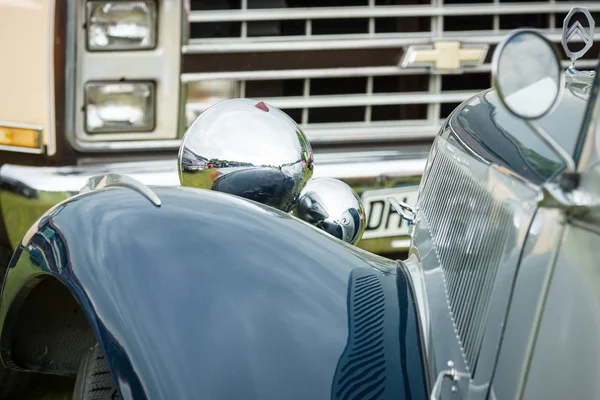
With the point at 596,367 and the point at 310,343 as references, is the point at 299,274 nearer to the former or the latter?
the point at 310,343

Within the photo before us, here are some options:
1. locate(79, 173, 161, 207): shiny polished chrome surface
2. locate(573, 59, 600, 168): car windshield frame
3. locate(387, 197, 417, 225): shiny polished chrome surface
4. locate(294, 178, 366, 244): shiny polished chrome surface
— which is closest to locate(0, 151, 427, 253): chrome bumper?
locate(294, 178, 366, 244): shiny polished chrome surface

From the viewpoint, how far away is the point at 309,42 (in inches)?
134

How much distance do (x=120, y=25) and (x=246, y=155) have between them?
1198mm

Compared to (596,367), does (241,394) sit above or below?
below

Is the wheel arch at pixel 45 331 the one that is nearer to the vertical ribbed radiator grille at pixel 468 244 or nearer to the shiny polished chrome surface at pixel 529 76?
the vertical ribbed radiator grille at pixel 468 244

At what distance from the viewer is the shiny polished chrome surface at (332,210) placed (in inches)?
94.0

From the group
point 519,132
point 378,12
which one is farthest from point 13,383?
point 519,132

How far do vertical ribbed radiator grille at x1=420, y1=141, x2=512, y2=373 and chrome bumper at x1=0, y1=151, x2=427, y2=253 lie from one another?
1486 mm

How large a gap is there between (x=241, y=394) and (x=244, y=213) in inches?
17.4

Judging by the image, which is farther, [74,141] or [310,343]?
[74,141]

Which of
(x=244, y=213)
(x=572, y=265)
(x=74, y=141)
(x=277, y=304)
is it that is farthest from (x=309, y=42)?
(x=572, y=265)

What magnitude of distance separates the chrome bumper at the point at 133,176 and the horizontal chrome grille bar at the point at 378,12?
55 cm

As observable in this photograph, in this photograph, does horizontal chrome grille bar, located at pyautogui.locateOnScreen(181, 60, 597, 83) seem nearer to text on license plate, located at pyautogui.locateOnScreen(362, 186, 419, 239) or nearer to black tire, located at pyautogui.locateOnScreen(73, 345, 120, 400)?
text on license plate, located at pyautogui.locateOnScreen(362, 186, 419, 239)

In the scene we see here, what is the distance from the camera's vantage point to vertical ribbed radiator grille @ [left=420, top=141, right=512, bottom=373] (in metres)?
1.27
